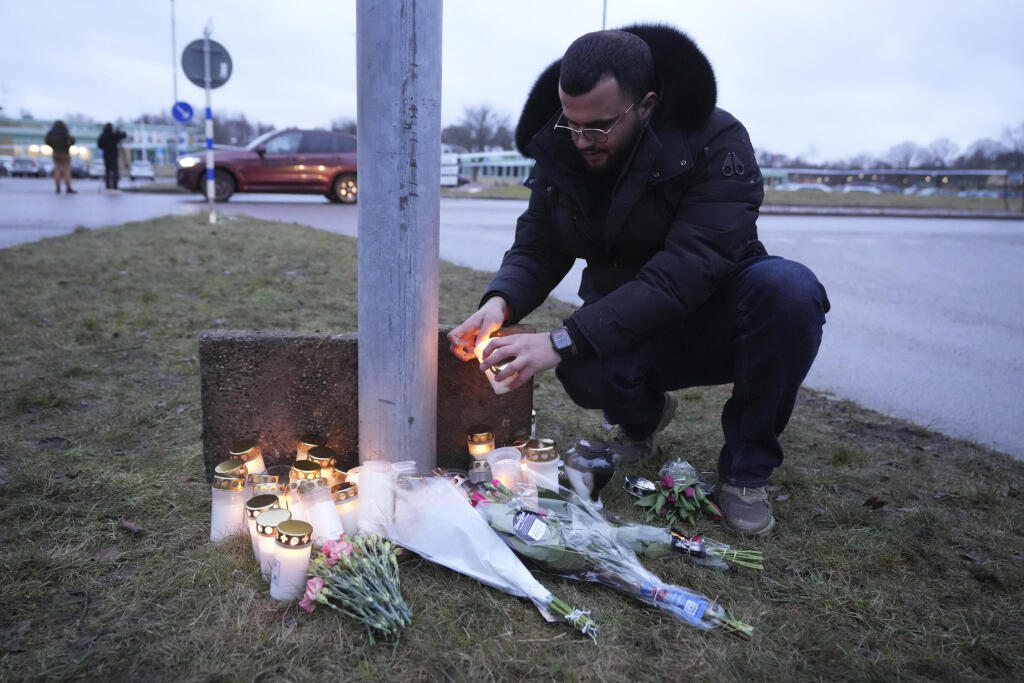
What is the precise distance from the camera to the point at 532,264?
235cm

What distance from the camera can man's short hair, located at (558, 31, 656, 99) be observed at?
1.89m

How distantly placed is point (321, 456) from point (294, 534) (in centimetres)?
52

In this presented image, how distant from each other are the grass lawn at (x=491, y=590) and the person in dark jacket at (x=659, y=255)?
1.19 feet

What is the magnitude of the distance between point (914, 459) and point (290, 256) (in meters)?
5.43

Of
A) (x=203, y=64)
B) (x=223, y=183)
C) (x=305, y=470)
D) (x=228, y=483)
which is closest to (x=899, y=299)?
(x=305, y=470)

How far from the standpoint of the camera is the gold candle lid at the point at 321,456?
2.11 m

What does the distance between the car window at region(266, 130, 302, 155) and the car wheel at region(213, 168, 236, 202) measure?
926mm

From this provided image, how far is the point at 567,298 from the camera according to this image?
19.9 feet

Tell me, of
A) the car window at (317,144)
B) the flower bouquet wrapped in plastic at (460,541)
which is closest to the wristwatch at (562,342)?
the flower bouquet wrapped in plastic at (460,541)

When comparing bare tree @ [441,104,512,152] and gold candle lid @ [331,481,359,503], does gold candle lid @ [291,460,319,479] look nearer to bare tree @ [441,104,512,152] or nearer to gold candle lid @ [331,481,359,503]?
gold candle lid @ [331,481,359,503]

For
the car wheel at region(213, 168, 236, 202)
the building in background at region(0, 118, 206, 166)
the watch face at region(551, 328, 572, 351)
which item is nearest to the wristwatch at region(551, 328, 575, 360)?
the watch face at region(551, 328, 572, 351)

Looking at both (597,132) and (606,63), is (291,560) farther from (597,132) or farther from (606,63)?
(606,63)

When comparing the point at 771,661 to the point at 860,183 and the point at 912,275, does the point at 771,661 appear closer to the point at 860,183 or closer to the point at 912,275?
the point at 912,275

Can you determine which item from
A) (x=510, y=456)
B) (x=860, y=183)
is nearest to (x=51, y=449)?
(x=510, y=456)
